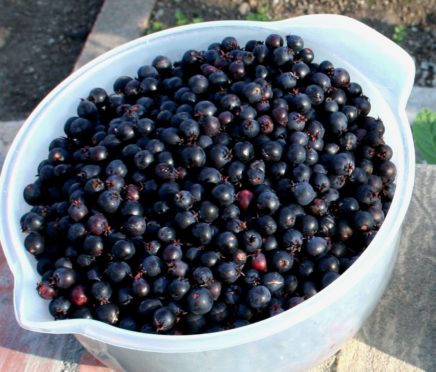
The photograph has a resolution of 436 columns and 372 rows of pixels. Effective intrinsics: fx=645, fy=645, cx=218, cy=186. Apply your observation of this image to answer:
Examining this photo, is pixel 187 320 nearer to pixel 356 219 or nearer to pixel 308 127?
pixel 356 219

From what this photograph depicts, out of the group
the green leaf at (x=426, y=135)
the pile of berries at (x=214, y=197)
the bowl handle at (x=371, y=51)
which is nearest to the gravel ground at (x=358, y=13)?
the green leaf at (x=426, y=135)

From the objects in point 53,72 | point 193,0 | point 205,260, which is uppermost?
point 205,260

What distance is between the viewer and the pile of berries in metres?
1.12

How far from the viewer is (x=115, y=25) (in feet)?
8.45

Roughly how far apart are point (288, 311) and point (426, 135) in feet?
2.73

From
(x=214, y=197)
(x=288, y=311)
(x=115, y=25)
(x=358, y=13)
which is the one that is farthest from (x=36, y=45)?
(x=288, y=311)

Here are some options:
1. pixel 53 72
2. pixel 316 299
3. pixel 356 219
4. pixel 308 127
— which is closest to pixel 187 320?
pixel 316 299

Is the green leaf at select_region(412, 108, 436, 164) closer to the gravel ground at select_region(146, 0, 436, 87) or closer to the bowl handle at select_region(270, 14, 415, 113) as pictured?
the bowl handle at select_region(270, 14, 415, 113)

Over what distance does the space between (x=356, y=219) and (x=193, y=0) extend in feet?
5.85

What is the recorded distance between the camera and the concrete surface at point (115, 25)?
2486mm

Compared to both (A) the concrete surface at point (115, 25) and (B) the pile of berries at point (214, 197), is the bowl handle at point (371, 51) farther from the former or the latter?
(A) the concrete surface at point (115, 25)

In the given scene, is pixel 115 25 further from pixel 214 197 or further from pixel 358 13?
pixel 214 197

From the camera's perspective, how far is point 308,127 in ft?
4.25

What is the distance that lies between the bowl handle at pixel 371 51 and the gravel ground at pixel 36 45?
4.44 ft
